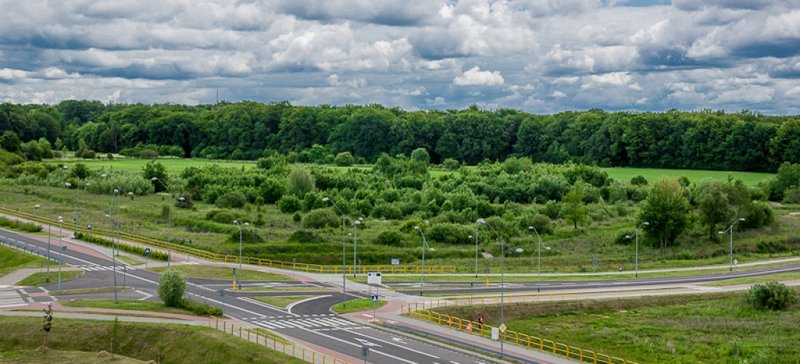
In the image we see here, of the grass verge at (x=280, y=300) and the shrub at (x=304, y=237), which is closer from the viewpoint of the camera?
the grass verge at (x=280, y=300)

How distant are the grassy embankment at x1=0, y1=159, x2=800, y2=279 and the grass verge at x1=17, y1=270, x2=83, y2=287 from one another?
42.4 feet

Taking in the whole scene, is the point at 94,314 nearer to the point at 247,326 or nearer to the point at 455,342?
the point at 247,326

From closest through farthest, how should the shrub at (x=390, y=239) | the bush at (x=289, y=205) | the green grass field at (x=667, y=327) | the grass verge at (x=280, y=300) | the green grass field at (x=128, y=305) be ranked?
1. the green grass field at (x=667, y=327)
2. the green grass field at (x=128, y=305)
3. the grass verge at (x=280, y=300)
4. the shrub at (x=390, y=239)
5. the bush at (x=289, y=205)

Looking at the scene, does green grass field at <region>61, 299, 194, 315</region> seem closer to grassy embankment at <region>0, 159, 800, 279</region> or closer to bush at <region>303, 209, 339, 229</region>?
grassy embankment at <region>0, 159, 800, 279</region>

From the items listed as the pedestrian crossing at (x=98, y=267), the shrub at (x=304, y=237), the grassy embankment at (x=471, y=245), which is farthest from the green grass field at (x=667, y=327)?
the shrub at (x=304, y=237)

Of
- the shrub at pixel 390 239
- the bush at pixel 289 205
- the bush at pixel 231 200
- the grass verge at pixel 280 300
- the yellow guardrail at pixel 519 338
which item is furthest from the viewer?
the bush at pixel 231 200

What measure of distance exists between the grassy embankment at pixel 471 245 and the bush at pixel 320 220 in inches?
82.2

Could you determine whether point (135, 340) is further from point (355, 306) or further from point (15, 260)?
point (15, 260)

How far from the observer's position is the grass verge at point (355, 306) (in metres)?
68.2

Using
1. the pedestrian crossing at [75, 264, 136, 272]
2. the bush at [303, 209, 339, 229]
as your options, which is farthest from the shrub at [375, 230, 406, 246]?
the pedestrian crossing at [75, 264, 136, 272]

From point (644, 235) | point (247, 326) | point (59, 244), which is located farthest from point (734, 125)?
point (247, 326)

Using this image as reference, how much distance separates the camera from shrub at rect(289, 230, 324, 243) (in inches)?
4072

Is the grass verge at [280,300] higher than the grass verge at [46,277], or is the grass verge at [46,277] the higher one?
the grass verge at [46,277]

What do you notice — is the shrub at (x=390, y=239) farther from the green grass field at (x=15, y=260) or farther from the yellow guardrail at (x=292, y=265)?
the green grass field at (x=15, y=260)
